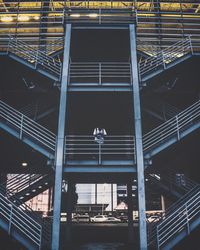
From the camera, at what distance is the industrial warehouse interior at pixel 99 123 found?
906 centimetres

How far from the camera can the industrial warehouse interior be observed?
9062mm

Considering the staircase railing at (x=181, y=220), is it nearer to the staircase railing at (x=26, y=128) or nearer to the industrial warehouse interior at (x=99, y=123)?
the industrial warehouse interior at (x=99, y=123)

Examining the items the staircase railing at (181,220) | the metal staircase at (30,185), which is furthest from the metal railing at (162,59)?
the metal staircase at (30,185)

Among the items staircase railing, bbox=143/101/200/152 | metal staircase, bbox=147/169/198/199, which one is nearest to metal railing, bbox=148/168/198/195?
metal staircase, bbox=147/169/198/199

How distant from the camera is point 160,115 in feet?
42.0

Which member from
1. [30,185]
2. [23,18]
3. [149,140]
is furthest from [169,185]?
Answer: [23,18]

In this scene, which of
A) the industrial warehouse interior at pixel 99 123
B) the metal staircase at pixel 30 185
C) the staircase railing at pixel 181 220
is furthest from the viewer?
the metal staircase at pixel 30 185

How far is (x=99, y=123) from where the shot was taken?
14258 millimetres

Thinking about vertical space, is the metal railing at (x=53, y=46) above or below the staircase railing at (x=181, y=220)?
above

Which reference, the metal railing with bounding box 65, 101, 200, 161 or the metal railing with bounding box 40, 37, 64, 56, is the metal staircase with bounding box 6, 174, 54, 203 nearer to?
the metal railing with bounding box 65, 101, 200, 161

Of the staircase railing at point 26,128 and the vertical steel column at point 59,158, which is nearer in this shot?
the vertical steel column at point 59,158

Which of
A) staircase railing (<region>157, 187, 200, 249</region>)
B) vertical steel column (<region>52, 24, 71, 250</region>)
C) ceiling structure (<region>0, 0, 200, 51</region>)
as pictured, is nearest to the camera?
staircase railing (<region>157, 187, 200, 249</region>)

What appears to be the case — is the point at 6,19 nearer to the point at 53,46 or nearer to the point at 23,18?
the point at 23,18

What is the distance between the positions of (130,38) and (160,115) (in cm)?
412
